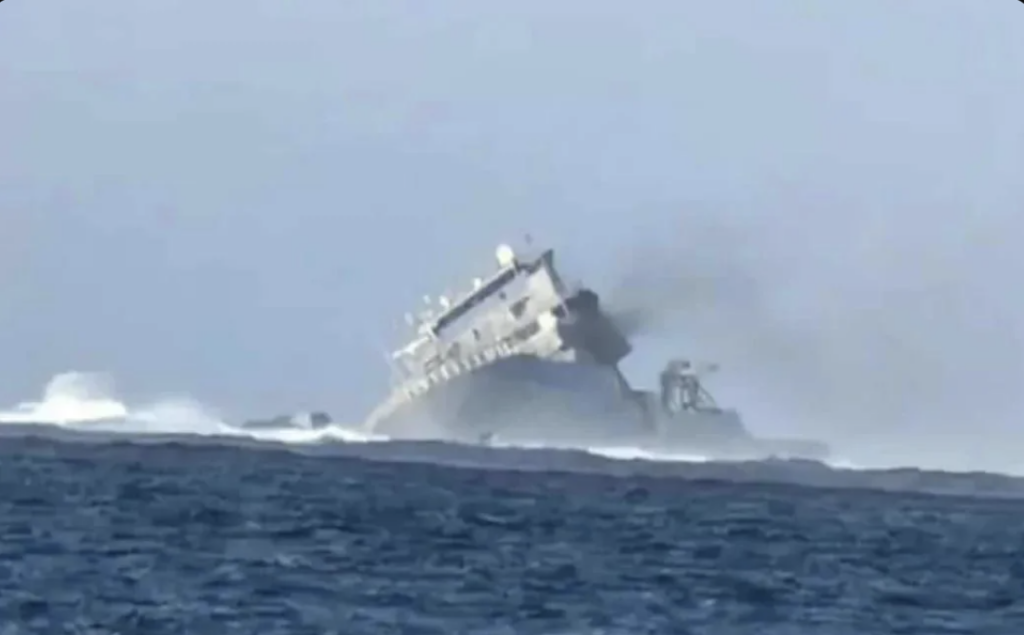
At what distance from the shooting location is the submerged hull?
8606 cm

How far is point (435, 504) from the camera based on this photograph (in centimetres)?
5397

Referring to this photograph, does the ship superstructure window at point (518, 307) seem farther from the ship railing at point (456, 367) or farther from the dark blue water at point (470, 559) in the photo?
the dark blue water at point (470, 559)

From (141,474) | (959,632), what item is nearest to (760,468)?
(141,474)

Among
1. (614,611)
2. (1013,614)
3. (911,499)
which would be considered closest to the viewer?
(614,611)

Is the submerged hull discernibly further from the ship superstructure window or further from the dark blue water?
the dark blue water

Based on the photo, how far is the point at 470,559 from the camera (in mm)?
39469

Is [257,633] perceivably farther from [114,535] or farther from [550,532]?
[550,532]

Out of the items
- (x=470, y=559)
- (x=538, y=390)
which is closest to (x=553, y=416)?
(x=538, y=390)

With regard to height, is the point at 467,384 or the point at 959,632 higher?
the point at 467,384

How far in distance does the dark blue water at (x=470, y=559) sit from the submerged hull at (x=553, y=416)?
20.8 m

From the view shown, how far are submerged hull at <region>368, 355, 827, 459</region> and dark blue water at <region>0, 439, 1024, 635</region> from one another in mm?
20761

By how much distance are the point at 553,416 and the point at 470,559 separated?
50.2m

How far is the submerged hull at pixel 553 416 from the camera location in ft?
282

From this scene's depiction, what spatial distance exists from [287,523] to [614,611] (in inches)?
517
